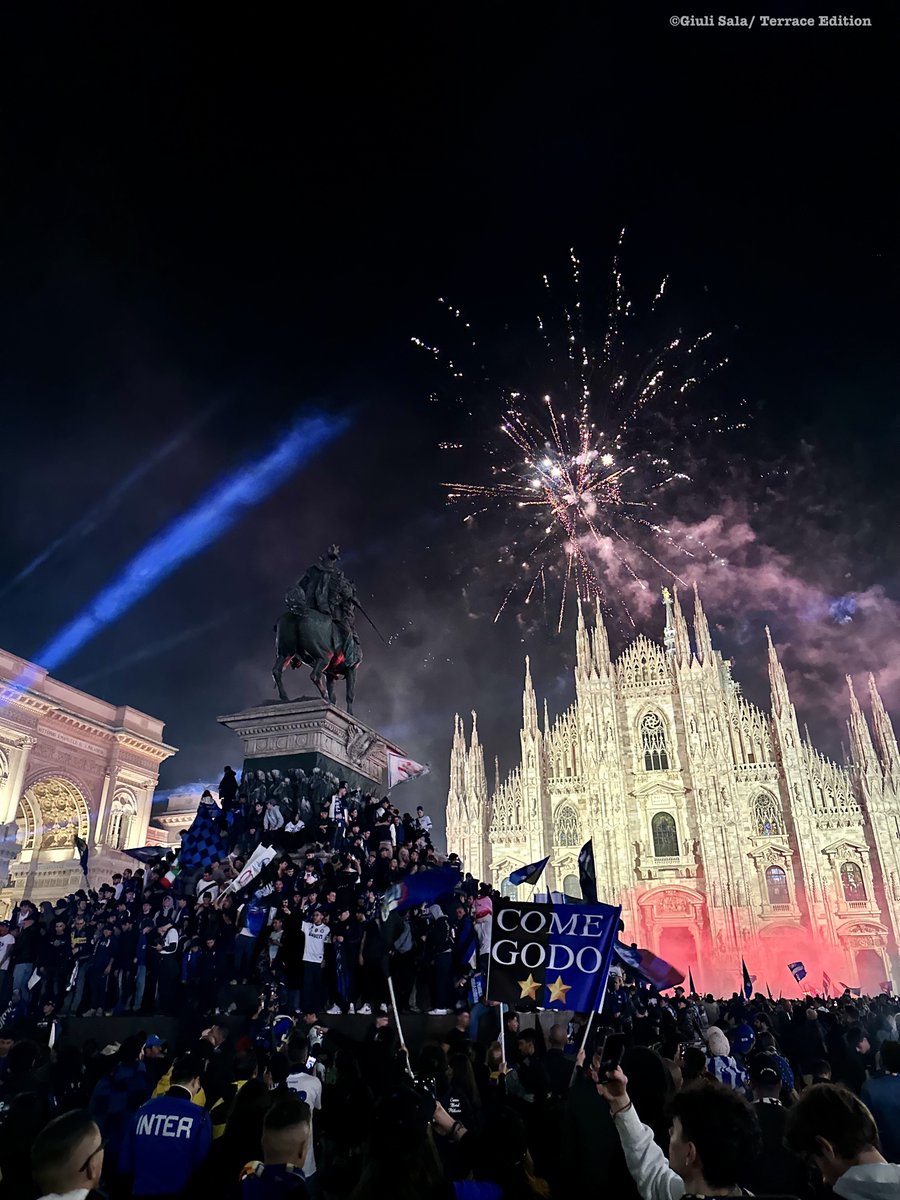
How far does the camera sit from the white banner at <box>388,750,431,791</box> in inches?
718

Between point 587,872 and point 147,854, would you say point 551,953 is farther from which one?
point 147,854

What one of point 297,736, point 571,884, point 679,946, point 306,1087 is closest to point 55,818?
point 297,736

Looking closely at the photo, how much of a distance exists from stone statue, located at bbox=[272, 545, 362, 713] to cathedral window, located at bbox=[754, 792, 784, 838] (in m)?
44.3

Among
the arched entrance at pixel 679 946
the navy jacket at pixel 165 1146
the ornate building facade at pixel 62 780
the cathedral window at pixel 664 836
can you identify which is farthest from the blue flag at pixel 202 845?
the cathedral window at pixel 664 836

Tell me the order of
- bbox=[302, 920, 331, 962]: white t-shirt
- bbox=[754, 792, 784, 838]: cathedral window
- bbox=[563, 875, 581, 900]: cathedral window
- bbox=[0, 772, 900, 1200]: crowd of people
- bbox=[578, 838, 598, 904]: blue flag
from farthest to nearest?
bbox=[563, 875, 581, 900]: cathedral window, bbox=[754, 792, 784, 838]: cathedral window, bbox=[578, 838, 598, 904]: blue flag, bbox=[302, 920, 331, 962]: white t-shirt, bbox=[0, 772, 900, 1200]: crowd of people

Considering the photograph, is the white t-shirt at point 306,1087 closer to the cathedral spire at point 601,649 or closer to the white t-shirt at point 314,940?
the white t-shirt at point 314,940

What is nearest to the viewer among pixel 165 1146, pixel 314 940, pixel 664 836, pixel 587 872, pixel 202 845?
pixel 165 1146

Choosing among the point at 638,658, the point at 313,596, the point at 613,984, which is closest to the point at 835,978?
the point at 638,658

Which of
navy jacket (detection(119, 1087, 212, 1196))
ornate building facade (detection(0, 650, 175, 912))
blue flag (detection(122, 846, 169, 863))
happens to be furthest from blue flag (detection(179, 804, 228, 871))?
ornate building facade (detection(0, 650, 175, 912))

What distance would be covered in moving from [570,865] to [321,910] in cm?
4805

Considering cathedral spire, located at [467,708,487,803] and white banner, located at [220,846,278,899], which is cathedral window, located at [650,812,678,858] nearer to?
cathedral spire, located at [467,708,487,803]

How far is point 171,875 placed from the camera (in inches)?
562

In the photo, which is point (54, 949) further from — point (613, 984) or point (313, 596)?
point (613, 984)

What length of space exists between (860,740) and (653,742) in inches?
577
